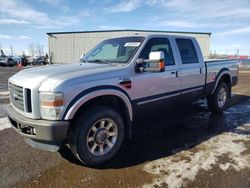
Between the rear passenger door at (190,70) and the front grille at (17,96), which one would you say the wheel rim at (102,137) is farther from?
the rear passenger door at (190,70)

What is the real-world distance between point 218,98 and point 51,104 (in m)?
5.18

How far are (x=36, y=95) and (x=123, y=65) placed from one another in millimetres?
1519

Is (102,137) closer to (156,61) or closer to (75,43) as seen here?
(156,61)

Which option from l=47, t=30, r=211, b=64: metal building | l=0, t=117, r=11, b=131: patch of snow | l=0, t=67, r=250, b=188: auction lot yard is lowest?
l=0, t=67, r=250, b=188: auction lot yard

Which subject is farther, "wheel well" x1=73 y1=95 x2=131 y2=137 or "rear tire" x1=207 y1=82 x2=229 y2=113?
"rear tire" x1=207 y1=82 x2=229 y2=113

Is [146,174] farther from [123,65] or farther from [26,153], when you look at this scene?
[26,153]

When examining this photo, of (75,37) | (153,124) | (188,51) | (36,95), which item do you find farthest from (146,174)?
(75,37)

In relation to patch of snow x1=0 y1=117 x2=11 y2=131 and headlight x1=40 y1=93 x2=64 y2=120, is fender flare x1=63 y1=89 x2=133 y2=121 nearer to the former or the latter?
headlight x1=40 y1=93 x2=64 y2=120

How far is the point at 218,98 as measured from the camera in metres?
7.04

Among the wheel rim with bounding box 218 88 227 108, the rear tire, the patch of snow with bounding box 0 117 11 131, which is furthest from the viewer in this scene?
the wheel rim with bounding box 218 88 227 108

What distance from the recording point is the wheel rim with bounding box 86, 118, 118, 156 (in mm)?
3803

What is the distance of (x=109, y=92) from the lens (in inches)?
151

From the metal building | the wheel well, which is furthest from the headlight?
the metal building

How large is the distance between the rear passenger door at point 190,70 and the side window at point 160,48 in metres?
0.33
